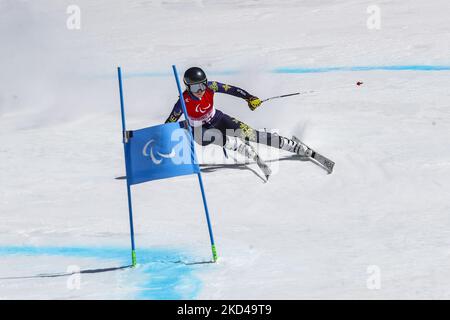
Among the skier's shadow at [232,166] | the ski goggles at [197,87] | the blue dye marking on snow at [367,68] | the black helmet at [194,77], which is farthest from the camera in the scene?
the blue dye marking on snow at [367,68]

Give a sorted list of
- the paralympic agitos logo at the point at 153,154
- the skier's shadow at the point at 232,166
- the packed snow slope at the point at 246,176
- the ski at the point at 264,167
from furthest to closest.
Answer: the skier's shadow at the point at 232,166 → the ski at the point at 264,167 → the packed snow slope at the point at 246,176 → the paralympic agitos logo at the point at 153,154

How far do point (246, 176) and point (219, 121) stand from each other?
2.38 feet

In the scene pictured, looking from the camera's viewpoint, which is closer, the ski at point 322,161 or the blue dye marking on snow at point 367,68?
the ski at point 322,161

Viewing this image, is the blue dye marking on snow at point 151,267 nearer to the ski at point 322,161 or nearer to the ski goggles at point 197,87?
the ski goggles at point 197,87

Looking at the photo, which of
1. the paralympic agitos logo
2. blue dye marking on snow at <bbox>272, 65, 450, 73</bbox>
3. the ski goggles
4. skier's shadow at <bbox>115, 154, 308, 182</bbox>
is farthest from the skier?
blue dye marking on snow at <bbox>272, 65, 450, 73</bbox>

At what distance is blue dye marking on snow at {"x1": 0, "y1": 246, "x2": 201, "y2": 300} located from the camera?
6095 mm

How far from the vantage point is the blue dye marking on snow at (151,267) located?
6.09m

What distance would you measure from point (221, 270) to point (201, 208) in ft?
6.71

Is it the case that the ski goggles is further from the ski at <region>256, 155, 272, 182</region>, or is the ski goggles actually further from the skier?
the ski at <region>256, 155, 272, 182</region>

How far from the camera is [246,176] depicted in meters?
9.56

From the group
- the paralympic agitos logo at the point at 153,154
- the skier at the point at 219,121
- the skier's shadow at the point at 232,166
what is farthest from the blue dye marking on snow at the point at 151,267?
the skier's shadow at the point at 232,166

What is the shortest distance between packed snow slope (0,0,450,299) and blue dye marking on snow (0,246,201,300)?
2 cm

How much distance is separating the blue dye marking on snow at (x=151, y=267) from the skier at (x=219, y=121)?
235 centimetres

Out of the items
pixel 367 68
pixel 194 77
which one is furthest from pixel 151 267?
pixel 367 68
